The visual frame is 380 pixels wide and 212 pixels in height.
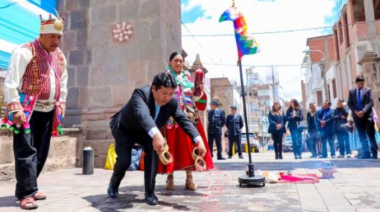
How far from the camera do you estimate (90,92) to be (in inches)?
269

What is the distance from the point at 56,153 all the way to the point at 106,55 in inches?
90.0

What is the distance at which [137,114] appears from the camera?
273 cm

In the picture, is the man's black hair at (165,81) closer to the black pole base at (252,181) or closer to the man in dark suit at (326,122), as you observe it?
the black pole base at (252,181)

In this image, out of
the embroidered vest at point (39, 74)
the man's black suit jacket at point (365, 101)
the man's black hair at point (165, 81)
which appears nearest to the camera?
the man's black hair at point (165, 81)

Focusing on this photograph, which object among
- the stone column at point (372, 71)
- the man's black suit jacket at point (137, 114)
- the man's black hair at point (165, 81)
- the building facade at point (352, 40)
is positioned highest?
the building facade at point (352, 40)

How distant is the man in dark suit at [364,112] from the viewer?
23.8 feet

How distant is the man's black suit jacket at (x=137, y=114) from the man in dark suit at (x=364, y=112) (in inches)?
222

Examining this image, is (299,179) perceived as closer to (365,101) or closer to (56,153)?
(365,101)

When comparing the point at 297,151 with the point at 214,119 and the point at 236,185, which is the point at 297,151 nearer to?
the point at 214,119

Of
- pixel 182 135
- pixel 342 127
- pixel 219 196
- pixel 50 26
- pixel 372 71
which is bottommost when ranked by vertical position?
pixel 219 196

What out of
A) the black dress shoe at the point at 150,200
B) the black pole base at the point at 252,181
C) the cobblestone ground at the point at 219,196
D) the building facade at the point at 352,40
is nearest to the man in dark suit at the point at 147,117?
the black dress shoe at the point at 150,200

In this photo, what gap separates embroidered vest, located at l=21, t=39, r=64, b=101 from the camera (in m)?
3.11

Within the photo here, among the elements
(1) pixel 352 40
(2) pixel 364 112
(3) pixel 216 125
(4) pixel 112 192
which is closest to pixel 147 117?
(4) pixel 112 192

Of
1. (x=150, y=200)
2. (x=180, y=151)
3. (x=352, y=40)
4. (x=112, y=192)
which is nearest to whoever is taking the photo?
(x=150, y=200)
